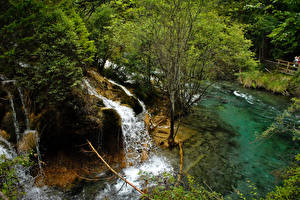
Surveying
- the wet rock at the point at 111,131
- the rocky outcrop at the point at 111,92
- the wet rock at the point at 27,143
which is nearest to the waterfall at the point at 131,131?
the wet rock at the point at 111,131

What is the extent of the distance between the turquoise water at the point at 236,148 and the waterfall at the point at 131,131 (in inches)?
77.1

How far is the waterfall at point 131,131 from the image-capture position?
22.9 feet

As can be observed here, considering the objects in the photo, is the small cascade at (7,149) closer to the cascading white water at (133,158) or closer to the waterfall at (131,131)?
the cascading white water at (133,158)

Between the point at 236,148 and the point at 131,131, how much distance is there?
5031mm

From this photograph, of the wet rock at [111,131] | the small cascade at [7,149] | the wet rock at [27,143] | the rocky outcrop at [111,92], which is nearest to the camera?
the small cascade at [7,149]

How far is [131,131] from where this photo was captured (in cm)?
737

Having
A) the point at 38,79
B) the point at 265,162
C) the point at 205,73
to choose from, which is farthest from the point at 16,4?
the point at 265,162

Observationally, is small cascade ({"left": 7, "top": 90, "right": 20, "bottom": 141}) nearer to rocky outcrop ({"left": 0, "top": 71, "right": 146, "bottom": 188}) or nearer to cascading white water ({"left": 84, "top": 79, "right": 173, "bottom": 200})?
rocky outcrop ({"left": 0, "top": 71, "right": 146, "bottom": 188})

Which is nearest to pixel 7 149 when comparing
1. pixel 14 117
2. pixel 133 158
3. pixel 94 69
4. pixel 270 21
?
pixel 14 117

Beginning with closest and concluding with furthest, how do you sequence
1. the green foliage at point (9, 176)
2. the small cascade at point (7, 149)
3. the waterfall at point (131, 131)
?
the green foliage at point (9, 176), the small cascade at point (7, 149), the waterfall at point (131, 131)

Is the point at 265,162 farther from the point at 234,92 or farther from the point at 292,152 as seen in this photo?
the point at 234,92

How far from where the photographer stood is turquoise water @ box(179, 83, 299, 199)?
626 centimetres

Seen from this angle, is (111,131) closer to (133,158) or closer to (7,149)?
(133,158)

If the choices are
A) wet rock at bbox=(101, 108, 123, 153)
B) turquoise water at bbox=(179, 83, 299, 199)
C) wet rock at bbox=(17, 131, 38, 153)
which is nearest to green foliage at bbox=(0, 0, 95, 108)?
wet rock at bbox=(17, 131, 38, 153)
